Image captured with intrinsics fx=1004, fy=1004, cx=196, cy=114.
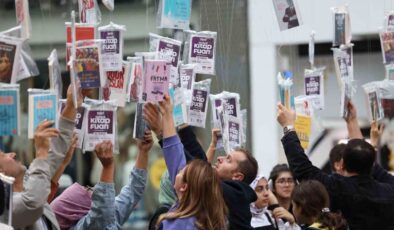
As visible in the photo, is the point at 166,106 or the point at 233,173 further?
the point at 233,173

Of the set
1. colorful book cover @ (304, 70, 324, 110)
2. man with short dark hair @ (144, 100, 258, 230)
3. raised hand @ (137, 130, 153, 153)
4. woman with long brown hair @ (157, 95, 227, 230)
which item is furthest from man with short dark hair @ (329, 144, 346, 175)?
A: woman with long brown hair @ (157, 95, 227, 230)

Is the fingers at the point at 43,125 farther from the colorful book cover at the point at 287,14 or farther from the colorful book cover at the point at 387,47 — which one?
the colorful book cover at the point at 387,47

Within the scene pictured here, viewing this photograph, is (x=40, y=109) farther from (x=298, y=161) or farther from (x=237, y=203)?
(x=298, y=161)

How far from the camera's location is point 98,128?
489 centimetres

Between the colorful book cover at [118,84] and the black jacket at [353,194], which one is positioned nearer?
the colorful book cover at [118,84]

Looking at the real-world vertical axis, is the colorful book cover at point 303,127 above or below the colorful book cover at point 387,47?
below

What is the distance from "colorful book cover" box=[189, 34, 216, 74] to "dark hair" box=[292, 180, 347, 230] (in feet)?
3.22

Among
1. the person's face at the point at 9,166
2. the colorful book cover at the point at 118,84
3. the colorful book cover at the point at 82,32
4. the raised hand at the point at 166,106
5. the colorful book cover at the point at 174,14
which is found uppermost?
the colorful book cover at the point at 174,14

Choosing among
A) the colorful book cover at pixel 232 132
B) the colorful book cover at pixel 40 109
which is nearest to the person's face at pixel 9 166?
the colorful book cover at pixel 40 109

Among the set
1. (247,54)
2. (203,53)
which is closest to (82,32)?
(203,53)

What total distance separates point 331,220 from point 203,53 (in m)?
1.36

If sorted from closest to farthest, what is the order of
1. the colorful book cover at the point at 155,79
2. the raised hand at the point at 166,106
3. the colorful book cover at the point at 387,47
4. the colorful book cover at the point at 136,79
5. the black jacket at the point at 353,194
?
the raised hand at the point at 166,106
the colorful book cover at the point at 155,79
the colorful book cover at the point at 136,79
the black jacket at the point at 353,194
the colorful book cover at the point at 387,47

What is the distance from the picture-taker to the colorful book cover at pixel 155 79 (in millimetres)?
4969

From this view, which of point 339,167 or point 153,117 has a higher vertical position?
point 153,117
